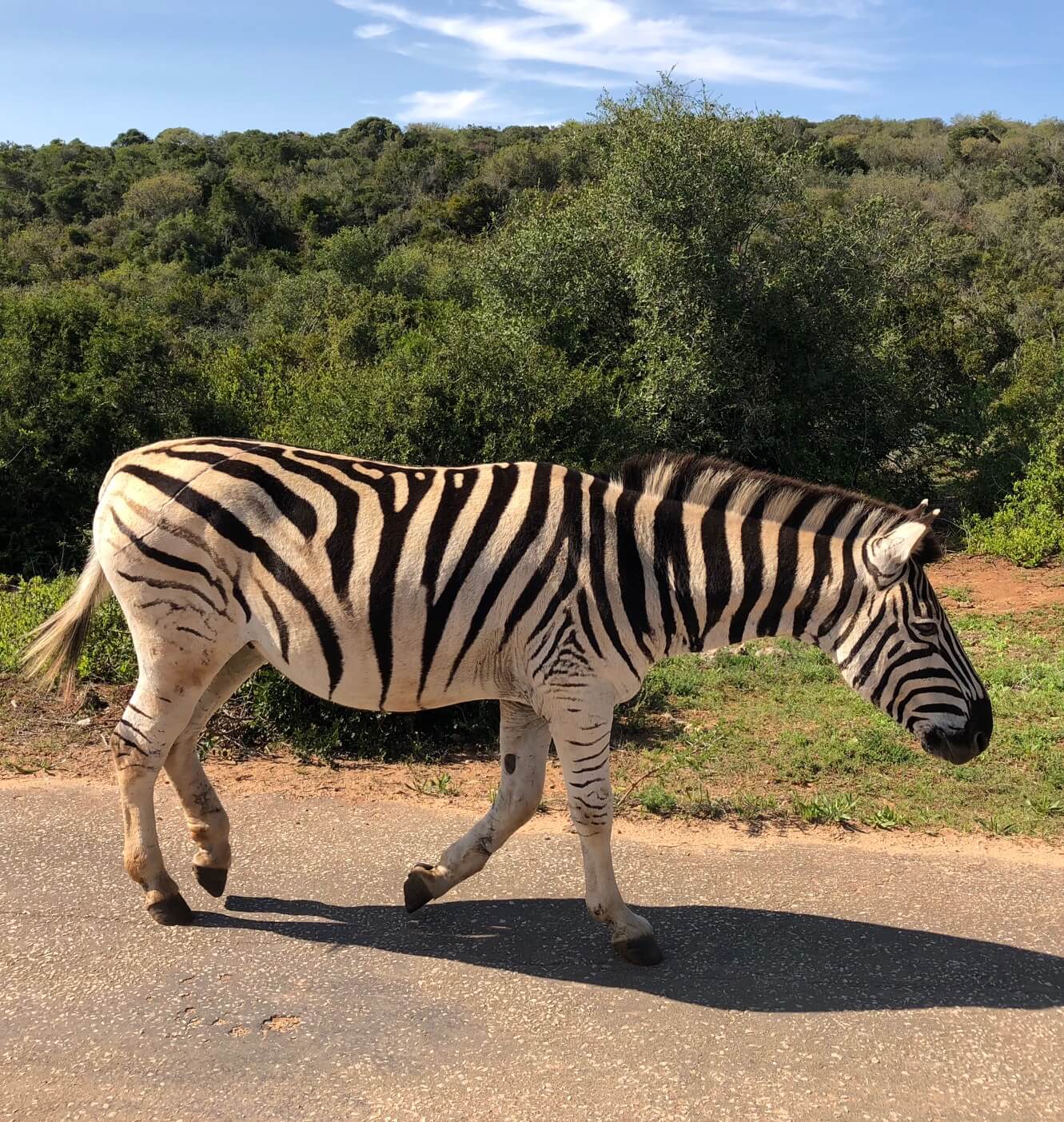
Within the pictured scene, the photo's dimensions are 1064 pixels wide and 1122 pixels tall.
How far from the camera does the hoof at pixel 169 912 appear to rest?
3.76 metres

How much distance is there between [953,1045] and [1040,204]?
124ft

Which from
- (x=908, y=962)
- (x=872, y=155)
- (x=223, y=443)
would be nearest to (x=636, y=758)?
(x=908, y=962)

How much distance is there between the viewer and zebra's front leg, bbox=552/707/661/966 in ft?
11.5

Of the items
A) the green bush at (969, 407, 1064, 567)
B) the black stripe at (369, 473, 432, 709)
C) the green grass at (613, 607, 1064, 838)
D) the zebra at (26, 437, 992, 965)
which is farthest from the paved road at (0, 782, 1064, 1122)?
the green bush at (969, 407, 1064, 567)

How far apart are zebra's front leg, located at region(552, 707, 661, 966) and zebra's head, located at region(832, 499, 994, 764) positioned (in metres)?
1.08

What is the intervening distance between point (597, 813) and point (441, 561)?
117cm

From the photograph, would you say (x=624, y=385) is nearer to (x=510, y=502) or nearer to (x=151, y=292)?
(x=510, y=502)

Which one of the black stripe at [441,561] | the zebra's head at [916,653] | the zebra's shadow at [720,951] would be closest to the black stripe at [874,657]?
the zebra's head at [916,653]

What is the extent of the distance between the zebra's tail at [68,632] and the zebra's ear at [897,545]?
134 inches

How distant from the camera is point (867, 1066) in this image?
299cm

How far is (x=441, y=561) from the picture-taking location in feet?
11.8

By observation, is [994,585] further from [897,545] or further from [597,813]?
[597,813]

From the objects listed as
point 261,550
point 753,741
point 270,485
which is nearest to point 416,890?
point 261,550

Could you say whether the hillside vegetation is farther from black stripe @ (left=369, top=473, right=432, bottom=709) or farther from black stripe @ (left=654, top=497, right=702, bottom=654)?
black stripe @ (left=654, top=497, right=702, bottom=654)
